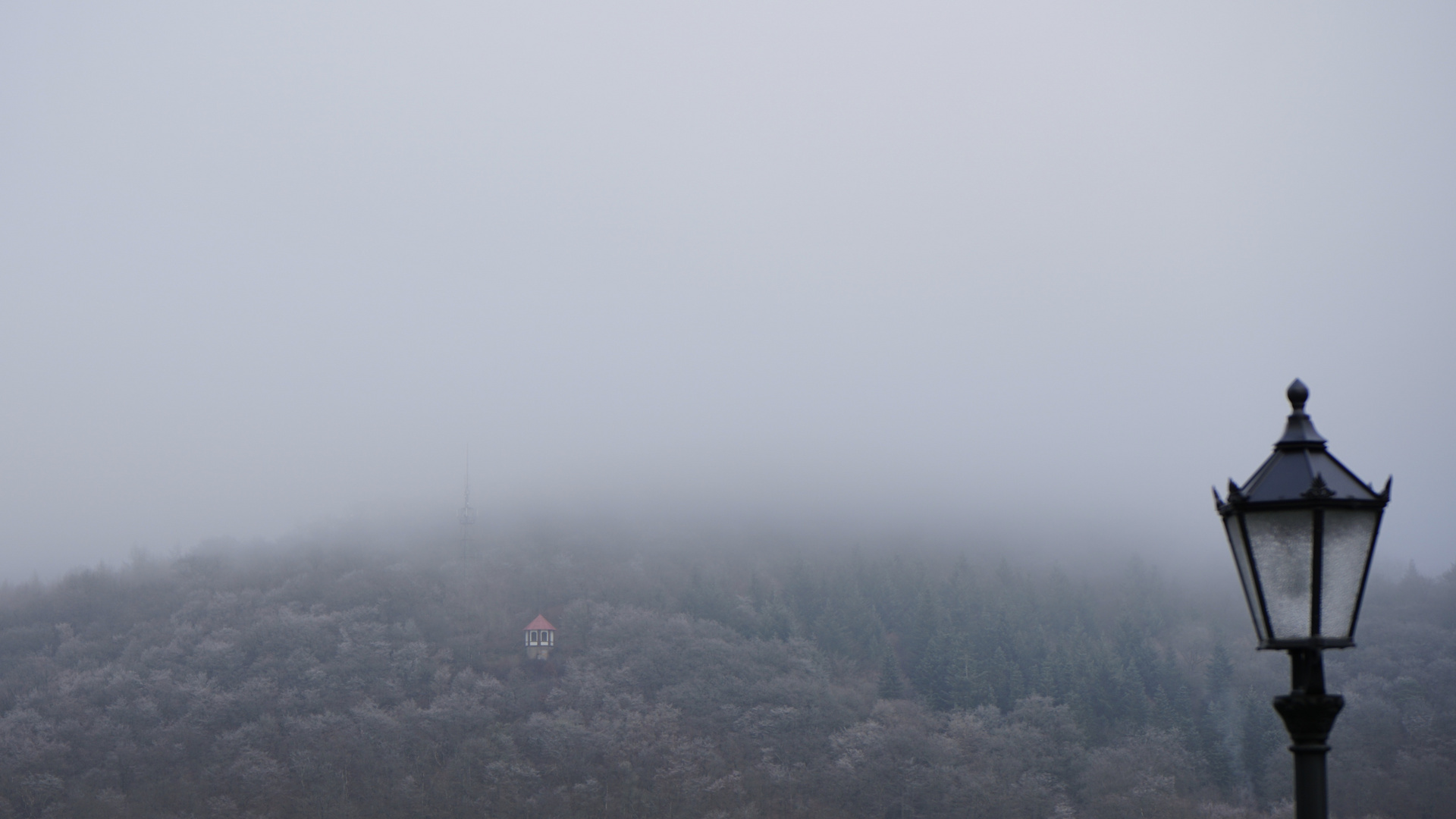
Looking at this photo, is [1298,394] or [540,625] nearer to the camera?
[1298,394]

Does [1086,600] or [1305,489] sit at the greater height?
[1305,489]

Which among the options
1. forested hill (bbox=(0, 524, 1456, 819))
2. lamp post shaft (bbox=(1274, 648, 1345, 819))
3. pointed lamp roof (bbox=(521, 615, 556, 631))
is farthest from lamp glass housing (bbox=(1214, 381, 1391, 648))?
pointed lamp roof (bbox=(521, 615, 556, 631))

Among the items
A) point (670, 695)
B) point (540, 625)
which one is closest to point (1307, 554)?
point (670, 695)

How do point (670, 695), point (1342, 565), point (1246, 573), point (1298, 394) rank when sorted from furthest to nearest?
1. point (670, 695)
2. point (1298, 394)
3. point (1246, 573)
4. point (1342, 565)

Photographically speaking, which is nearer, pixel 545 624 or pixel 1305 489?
pixel 1305 489

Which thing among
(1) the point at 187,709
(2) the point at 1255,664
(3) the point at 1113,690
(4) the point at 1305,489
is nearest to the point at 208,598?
(1) the point at 187,709

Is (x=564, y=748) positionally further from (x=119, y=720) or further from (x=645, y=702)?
(x=119, y=720)

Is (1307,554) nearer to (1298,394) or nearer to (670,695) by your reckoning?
(1298,394)

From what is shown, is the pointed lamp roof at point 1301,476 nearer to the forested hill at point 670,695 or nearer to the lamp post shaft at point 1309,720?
the lamp post shaft at point 1309,720
